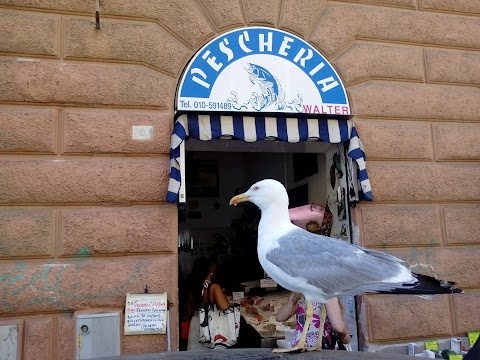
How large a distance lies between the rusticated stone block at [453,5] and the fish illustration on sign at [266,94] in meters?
1.97

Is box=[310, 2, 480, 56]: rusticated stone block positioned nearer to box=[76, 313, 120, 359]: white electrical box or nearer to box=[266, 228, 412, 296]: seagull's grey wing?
box=[266, 228, 412, 296]: seagull's grey wing

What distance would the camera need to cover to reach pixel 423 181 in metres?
4.84

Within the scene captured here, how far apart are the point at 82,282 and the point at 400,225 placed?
2951 mm

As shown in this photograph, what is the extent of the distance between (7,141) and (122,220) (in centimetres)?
110

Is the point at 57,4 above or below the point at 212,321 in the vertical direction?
above

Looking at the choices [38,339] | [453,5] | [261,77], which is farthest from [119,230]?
[453,5]

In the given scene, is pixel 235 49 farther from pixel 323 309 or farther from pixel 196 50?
pixel 323 309

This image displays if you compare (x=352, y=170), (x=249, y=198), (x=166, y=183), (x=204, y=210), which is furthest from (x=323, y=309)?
(x=204, y=210)

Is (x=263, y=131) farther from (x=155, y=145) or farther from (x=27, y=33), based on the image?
(x=27, y=33)

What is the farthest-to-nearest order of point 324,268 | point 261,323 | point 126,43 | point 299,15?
point 261,323
point 299,15
point 126,43
point 324,268

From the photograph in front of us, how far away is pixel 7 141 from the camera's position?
12.7 feet

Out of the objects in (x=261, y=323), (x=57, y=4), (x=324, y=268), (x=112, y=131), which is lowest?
(x=261, y=323)

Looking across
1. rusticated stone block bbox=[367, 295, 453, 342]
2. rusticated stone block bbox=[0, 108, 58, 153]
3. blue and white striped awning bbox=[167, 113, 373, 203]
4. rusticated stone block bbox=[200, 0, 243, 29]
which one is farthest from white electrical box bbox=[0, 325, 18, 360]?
rusticated stone block bbox=[200, 0, 243, 29]

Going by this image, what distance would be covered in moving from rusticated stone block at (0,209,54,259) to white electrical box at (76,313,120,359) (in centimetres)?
61
